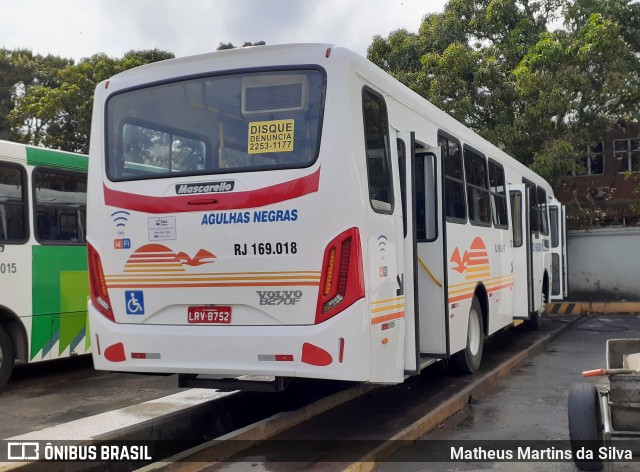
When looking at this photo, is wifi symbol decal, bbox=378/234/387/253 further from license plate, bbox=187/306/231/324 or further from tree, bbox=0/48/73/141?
tree, bbox=0/48/73/141

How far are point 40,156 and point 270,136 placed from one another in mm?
4588

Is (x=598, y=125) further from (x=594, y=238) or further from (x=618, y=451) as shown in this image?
(x=618, y=451)

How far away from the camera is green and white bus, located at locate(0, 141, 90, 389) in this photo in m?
8.37

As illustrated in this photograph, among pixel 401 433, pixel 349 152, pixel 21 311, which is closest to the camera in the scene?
pixel 349 152

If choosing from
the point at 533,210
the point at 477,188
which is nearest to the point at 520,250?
the point at 533,210

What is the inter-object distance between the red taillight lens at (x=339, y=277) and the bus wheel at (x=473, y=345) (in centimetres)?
373

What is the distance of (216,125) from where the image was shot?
5.77m

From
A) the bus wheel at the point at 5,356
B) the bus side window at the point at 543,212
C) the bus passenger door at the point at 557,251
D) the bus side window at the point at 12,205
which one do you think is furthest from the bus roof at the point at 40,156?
the bus passenger door at the point at 557,251

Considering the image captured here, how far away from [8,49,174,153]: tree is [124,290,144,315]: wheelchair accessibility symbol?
2106 cm

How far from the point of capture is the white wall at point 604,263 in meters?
18.8

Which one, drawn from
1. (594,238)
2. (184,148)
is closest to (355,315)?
(184,148)

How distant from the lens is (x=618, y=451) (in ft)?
16.4

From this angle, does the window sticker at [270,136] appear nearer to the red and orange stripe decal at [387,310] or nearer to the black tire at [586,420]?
the red and orange stripe decal at [387,310]

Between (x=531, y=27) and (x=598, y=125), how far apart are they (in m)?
3.60
